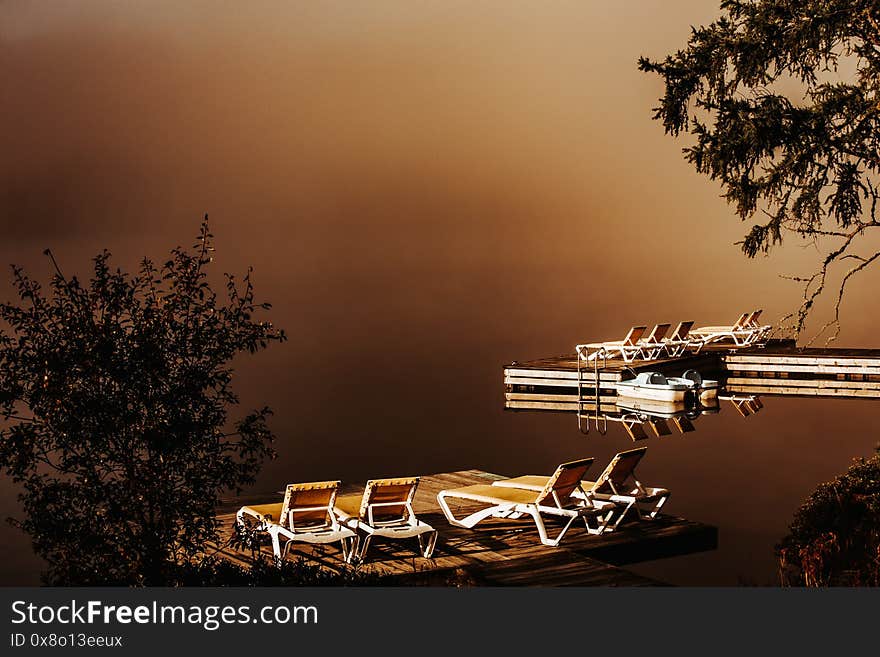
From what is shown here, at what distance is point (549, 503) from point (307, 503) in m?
2.03

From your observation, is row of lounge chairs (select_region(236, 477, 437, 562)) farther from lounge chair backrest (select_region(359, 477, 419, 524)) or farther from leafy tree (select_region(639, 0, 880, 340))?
leafy tree (select_region(639, 0, 880, 340))

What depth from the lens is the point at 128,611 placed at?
4.55 m

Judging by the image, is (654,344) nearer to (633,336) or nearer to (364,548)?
(633,336)

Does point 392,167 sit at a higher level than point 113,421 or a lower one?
higher

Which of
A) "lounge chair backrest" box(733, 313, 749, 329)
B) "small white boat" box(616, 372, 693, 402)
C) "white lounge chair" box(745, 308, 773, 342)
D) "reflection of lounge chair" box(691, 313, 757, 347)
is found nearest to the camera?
"small white boat" box(616, 372, 693, 402)

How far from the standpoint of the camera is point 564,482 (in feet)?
28.1

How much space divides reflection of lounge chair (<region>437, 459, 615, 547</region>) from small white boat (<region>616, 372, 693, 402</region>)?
9244 millimetres

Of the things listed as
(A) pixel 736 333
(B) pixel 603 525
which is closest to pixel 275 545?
(B) pixel 603 525

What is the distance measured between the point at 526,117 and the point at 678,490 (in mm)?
27069

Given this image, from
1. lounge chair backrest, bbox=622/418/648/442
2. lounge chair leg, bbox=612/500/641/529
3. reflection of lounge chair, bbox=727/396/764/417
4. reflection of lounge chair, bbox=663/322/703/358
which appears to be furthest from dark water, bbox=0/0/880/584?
lounge chair leg, bbox=612/500/641/529

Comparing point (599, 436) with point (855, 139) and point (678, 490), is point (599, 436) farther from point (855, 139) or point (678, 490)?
point (855, 139)

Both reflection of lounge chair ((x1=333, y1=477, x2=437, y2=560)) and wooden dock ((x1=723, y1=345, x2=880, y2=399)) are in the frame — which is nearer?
reflection of lounge chair ((x1=333, y1=477, x2=437, y2=560))

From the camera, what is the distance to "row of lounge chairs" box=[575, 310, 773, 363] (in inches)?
834

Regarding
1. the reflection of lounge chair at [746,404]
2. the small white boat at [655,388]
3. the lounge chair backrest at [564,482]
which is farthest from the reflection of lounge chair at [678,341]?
the lounge chair backrest at [564,482]
